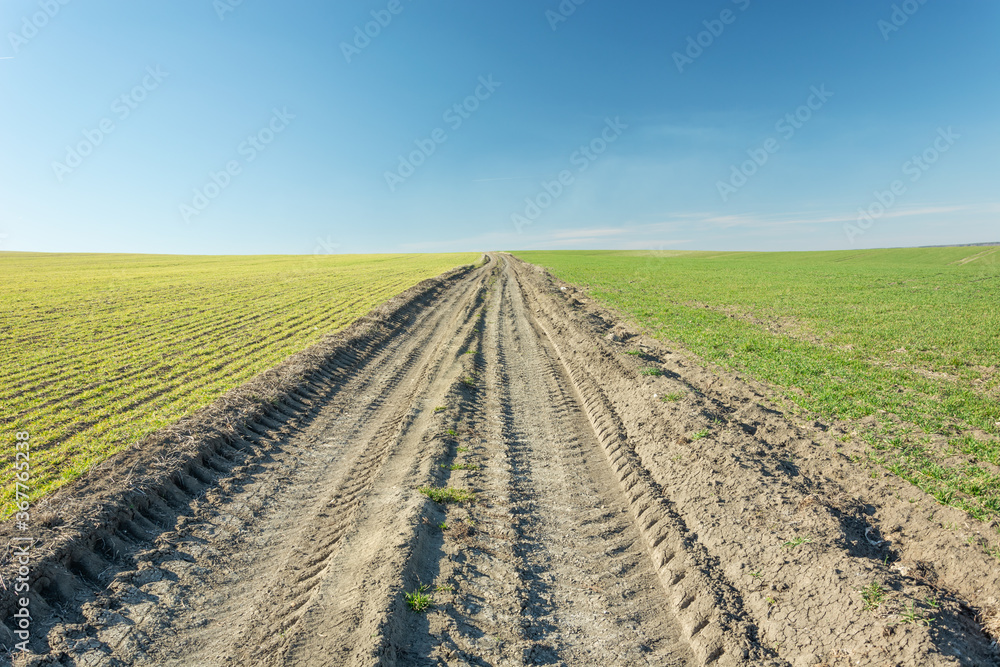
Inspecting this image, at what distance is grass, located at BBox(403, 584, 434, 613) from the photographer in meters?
4.39

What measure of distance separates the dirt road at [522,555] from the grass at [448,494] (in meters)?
0.08

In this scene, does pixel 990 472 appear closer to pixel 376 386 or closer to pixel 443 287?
pixel 376 386

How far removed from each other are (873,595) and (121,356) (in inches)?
695

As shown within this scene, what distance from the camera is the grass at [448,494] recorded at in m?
6.29

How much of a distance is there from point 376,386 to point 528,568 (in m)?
7.54

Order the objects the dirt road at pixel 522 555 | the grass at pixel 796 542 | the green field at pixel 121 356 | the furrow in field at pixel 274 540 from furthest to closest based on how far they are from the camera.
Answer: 1. the green field at pixel 121 356
2. the grass at pixel 796 542
3. the furrow in field at pixel 274 540
4. the dirt road at pixel 522 555

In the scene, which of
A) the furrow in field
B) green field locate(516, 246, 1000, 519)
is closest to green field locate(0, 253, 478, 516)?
the furrow in field

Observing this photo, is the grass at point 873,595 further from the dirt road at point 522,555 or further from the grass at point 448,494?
the grass at point 448,494

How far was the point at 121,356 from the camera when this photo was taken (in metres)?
13.9

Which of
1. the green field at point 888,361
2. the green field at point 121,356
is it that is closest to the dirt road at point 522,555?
the green field at point 888,361

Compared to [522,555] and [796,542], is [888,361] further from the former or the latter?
[522,555]

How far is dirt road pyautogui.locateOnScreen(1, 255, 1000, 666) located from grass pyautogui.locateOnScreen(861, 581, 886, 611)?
0.7 inches

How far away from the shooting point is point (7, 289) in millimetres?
32781

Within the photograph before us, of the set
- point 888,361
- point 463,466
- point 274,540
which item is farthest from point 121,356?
point 888,361
